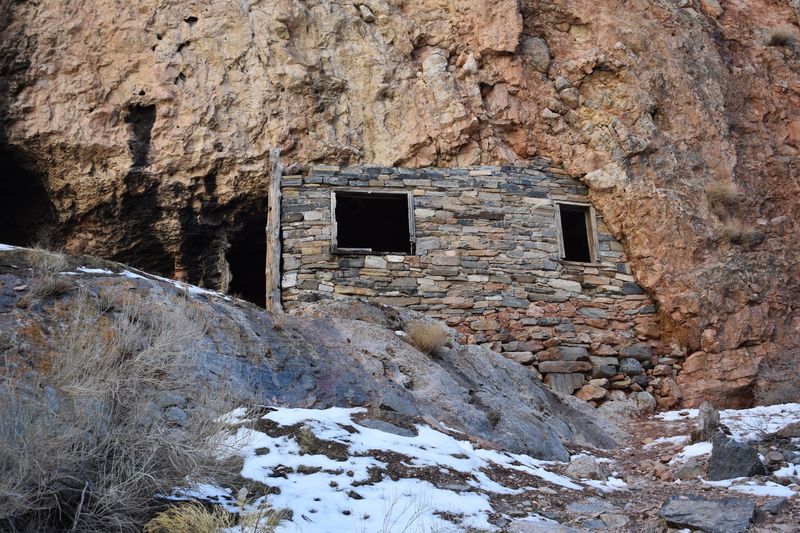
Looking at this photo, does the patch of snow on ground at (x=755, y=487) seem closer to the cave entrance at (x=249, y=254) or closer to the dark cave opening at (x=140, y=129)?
the cave entrance at (x=249, y=254)

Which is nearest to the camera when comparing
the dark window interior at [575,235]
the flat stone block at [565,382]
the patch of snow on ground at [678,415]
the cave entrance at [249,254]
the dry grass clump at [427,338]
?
the dry grass clump at [427,338]

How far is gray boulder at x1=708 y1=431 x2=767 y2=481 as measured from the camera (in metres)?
5.20

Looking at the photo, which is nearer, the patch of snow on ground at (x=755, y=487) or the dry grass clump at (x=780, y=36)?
the patch of snow on ground at (x=755, y=487)

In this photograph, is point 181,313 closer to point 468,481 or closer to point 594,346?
point 468,481

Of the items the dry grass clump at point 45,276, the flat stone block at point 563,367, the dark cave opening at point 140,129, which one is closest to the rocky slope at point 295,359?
the dry grass clump at point 45,276

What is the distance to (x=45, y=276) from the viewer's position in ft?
18.3

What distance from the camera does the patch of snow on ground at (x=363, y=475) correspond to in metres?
3.88

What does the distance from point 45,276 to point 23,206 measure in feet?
20.6

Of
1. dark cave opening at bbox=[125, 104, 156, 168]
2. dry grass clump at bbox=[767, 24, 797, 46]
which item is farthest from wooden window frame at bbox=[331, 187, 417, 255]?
dry grass clump at bbox=[767, 24, 797, 46]

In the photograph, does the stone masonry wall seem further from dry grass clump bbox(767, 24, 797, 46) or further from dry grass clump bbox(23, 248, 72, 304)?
dry grass clump bbox(767, 24, 797, 46)

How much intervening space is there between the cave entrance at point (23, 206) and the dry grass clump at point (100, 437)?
6869 mm

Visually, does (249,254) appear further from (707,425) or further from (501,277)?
(707,425)

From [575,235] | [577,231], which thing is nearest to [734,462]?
[577,231]

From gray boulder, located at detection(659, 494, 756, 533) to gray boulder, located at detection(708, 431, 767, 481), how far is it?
0.95 metres
